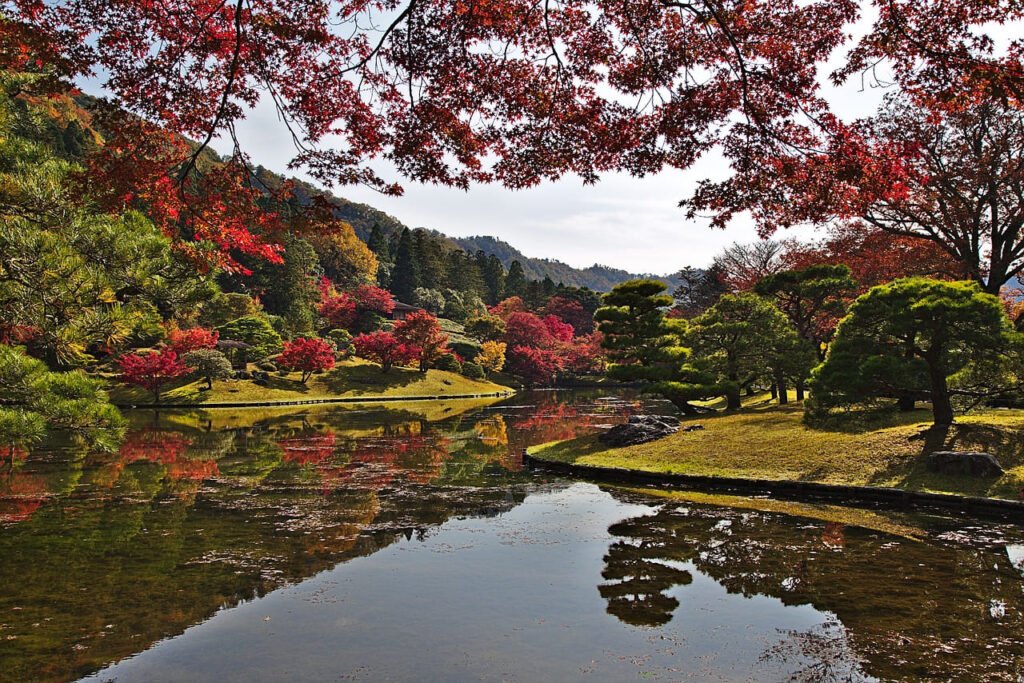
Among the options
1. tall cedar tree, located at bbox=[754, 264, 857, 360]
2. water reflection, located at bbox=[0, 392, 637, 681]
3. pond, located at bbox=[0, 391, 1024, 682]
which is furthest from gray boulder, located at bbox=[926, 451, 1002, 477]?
tall cedar tree, located at bbox=[754, 264, 857, 360]

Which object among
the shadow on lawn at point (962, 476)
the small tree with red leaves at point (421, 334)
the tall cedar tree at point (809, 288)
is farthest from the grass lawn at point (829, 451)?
the small tree with red leaves at point (421, 334)

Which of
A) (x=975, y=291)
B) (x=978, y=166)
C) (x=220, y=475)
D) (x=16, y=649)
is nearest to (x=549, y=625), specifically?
(x=16, y=649)

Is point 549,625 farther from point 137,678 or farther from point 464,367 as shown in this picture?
point 464,367

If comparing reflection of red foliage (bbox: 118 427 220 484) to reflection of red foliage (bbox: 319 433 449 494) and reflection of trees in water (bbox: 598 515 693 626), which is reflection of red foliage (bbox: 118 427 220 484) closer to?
reflection of red foliage (bbox: 319 433 449 494)

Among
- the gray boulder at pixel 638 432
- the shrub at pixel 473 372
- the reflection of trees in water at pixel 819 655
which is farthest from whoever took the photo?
the shrub at pixel 473 372

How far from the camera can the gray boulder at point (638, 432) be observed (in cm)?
1647

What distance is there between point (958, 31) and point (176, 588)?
957 centimetres

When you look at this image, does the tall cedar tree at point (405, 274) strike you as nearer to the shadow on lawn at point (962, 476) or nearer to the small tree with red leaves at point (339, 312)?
the small tree with red leaves at point (339, 312)

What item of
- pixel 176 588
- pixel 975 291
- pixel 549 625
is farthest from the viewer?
pixel 975 291

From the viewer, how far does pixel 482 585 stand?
721 cm

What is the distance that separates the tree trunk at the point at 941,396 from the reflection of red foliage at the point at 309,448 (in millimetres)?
14758

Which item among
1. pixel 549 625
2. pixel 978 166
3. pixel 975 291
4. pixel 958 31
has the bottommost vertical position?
pixel 549 625

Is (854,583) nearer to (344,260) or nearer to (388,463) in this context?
(388,463)

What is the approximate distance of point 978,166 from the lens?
55.9ft
